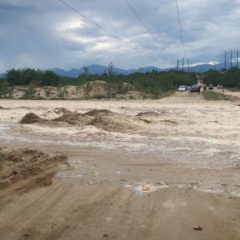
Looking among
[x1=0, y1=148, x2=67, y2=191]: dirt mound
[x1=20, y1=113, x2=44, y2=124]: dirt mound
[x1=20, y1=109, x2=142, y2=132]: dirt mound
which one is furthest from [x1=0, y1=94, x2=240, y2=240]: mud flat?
[x1=20, y1=113, x2=44, y2=124]: dirt mound

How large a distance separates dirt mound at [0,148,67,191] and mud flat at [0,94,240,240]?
0.02 metres

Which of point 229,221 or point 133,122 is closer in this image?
point 229,221

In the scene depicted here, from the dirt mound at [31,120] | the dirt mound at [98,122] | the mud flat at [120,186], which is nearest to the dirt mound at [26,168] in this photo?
the mud flat at [120,186]

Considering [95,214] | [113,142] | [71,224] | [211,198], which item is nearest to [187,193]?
[211,198]

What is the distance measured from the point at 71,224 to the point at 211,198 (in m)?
2.67

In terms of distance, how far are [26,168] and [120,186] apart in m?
2.29

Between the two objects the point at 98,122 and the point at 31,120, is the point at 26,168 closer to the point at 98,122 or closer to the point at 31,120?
the point at 98,122

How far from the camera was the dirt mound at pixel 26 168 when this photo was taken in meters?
10.4

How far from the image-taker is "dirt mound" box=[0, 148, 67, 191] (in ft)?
34.1

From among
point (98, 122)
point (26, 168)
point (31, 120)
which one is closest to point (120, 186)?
point (26, 168)

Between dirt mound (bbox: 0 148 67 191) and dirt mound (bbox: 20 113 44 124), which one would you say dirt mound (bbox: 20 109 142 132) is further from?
dirt mound (bbox: 0 148 67 191)

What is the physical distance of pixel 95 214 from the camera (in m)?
8.30

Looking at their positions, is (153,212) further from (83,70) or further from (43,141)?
(83,70)

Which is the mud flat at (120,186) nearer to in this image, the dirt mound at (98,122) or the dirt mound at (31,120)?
the dirt mound at (98,122)
